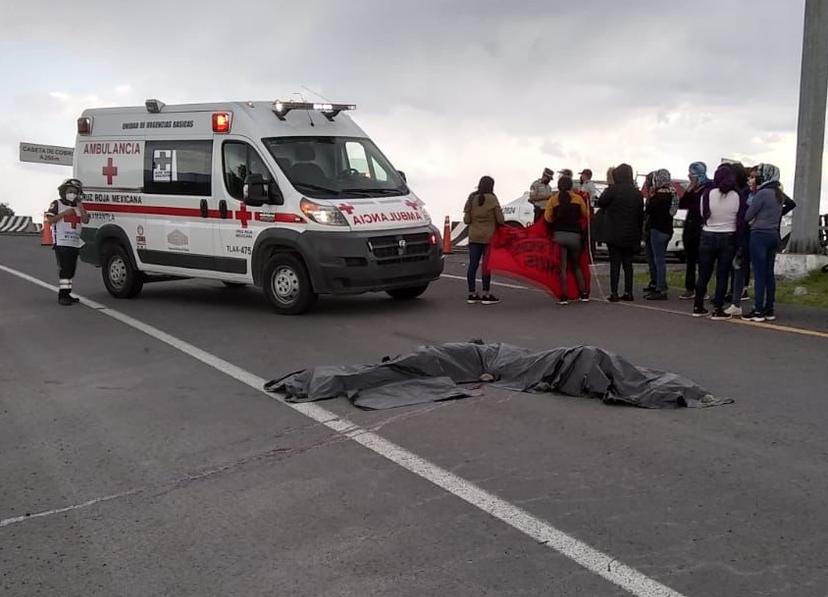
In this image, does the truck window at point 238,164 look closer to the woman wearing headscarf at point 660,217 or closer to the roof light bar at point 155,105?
the roof light bar at point 155,105

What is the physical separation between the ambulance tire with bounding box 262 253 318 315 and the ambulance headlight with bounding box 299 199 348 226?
0.63 metres

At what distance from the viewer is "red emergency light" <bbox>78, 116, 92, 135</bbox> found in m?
12.8

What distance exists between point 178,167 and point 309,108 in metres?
2.04

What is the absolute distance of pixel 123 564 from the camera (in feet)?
12.1

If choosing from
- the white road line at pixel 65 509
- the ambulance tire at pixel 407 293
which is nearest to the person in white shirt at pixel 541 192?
the ambulance tire at pixel 407 293

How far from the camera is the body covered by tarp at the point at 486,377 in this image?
243 inches

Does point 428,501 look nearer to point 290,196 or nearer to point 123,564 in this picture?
point 123,564

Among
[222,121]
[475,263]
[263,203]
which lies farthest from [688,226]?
[222,121]

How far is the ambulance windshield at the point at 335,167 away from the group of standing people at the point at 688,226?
1429 mm

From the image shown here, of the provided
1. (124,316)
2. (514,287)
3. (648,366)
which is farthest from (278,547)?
(514,287)

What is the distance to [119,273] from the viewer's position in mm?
12750

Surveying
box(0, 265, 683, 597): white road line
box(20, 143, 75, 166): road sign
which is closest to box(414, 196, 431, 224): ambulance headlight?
box(0, 265, 683, 597): white road line

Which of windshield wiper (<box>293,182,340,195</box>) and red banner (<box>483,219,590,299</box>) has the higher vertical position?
windshield wiper (<box>293,182,340,195</box>)

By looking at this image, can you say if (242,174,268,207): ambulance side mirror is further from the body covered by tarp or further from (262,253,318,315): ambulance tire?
the body covered by tarp
